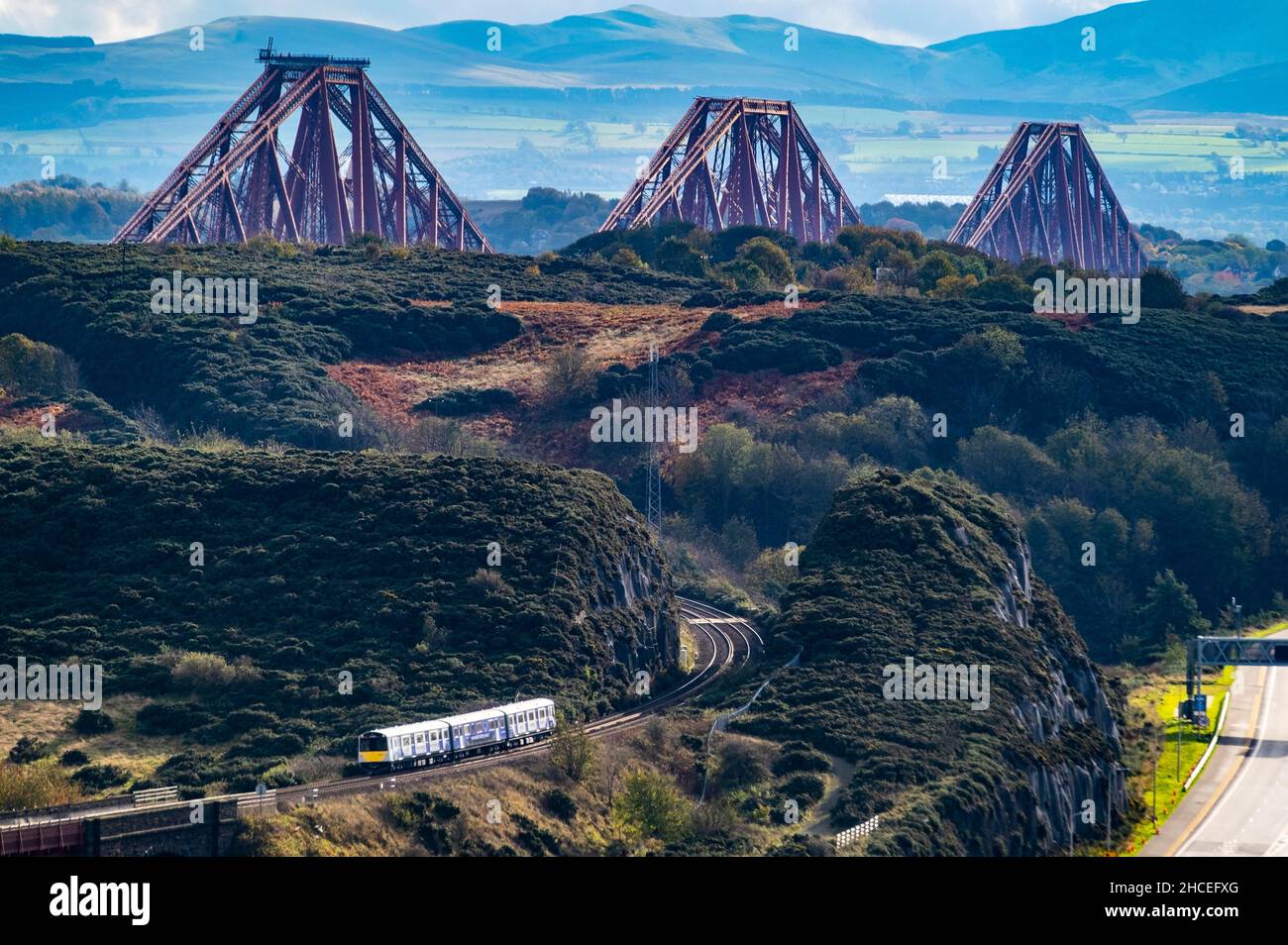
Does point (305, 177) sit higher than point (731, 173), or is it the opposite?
point (731, 173)

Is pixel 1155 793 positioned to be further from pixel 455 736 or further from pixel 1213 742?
pixel 455 736

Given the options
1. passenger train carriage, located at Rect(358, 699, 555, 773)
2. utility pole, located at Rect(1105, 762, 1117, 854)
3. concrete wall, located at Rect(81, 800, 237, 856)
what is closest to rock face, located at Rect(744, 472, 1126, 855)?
utility pole, located at Rect(1105, 762, 1117, 854)

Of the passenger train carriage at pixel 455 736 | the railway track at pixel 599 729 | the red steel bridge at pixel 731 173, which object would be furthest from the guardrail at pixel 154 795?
the red steel bridge at pixel 731 173

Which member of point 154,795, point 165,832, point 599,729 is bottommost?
point 599,729

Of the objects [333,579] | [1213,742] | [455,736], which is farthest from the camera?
[1213,742]

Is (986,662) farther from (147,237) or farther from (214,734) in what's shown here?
(147,237)

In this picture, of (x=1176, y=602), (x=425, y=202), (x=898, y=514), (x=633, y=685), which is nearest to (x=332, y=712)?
(x=633, y=685)

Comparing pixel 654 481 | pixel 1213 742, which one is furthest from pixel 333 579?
pixel 654 481
